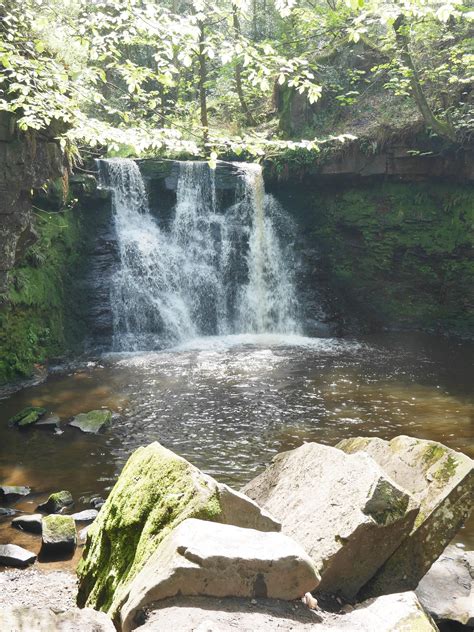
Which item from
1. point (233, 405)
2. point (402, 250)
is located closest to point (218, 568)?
point (233, 405)

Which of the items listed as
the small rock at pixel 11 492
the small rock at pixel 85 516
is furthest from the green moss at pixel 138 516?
the small rock at pixel 11 492

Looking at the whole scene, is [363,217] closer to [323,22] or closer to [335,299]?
[335,299]

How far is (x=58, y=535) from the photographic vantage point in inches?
211

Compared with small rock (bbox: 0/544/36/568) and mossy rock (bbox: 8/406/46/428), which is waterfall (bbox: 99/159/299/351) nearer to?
mossy rock (bbox: 8/406/46/428)

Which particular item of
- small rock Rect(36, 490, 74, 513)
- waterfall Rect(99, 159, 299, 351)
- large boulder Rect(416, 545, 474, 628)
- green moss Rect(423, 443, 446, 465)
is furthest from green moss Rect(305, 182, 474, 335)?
small rock Rect(36, 490, 74, 513)

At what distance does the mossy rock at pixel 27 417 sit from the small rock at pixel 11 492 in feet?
7.74

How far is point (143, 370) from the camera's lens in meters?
12.2

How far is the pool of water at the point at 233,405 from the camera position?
24.7 ft

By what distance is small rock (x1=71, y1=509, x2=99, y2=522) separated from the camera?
5.98m

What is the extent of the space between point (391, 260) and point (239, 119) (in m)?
8.72

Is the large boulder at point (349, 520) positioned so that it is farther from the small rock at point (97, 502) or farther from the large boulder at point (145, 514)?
the small rock at point (97, 502)

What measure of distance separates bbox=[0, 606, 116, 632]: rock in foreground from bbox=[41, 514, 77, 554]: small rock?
2277mm

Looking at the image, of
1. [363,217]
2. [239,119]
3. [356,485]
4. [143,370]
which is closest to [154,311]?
[143,370]

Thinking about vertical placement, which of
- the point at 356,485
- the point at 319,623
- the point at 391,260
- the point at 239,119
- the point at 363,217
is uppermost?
the point at 239,119
